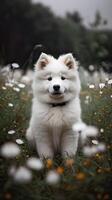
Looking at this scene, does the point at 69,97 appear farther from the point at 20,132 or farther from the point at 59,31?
the point at 59,31

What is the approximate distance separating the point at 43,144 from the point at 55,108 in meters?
0.43

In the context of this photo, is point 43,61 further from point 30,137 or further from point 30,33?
point 30,33

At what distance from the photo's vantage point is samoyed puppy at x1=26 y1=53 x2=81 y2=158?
4672mm

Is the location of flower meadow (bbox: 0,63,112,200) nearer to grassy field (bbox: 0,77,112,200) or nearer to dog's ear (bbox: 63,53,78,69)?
grassy field (bbox: 0,77,112,200)

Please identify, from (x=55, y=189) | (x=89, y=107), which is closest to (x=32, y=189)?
(x=55, y=189)

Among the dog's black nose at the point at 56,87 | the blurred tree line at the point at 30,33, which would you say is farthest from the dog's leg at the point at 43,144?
the blurred tree line at the point at 30,33

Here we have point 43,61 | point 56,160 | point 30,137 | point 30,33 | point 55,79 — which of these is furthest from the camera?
point 30,33

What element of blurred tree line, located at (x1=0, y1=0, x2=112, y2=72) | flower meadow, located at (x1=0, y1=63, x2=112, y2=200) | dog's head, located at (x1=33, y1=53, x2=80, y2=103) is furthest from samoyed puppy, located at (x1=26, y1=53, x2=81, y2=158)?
blurred tree line, located at (x1=0, y1=0, x2=112, y2=72)

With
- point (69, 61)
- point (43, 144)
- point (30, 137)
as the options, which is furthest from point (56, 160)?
point (69, 61)

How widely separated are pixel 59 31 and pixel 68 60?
612 inches

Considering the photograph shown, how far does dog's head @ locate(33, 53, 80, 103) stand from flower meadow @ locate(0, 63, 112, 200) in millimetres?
498

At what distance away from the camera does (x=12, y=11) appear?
65.4ft

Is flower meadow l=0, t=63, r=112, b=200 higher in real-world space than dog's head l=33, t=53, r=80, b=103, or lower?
lower

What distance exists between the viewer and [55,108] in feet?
15.8
